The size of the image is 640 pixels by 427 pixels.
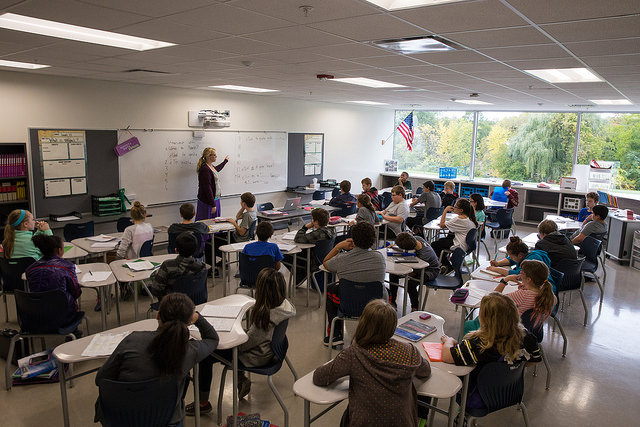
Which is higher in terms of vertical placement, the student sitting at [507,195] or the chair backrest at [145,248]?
the student sitting at [507,195]

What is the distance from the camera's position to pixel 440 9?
2662 millimetres

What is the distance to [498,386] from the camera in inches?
110

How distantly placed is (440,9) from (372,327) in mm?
1872

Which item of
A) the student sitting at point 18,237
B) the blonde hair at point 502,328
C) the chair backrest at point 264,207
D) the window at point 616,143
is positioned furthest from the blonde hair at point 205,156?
the window at point 616,143

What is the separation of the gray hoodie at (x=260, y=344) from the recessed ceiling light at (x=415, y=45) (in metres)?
2.25

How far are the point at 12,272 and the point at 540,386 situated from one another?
522 cm

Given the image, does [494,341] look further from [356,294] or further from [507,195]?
[507,195]

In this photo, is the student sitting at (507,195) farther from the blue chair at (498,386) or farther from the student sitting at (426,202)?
the blue chair at (498,386)

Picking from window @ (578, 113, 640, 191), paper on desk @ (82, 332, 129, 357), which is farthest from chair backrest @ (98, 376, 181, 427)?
window @ (578, 113, 640, 191)

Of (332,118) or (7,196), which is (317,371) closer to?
(7,196)

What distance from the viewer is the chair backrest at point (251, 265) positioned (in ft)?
15.8

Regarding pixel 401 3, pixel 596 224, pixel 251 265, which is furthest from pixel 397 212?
pixel 401 3

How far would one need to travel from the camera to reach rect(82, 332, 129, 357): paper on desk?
2.75 meters

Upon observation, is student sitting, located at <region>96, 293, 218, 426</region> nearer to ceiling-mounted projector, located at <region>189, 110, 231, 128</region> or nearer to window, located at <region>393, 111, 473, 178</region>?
ceiling-mounted projector, located at <region>189, 110, 231, 128</region>
